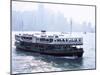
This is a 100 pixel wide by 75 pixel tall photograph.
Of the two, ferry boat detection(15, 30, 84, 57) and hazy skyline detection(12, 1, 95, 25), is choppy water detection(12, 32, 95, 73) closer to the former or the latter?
ferry boat detection(15, 30, 84, 57)

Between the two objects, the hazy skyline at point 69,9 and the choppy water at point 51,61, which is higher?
the hazy skyline at point 69,9

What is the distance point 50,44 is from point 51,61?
0.73 feet

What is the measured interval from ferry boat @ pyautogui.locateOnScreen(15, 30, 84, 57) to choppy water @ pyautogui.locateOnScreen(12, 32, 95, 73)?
59 millimetres

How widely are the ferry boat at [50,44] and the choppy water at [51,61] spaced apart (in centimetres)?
6

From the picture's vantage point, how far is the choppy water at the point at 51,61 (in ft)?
8.49

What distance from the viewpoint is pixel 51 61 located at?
272cm

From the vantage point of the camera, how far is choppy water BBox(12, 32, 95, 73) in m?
2.59

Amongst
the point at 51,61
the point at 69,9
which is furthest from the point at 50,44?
the point at 69,9

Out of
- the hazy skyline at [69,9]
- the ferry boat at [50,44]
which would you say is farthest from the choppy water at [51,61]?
the hazy skyline at [69,9]

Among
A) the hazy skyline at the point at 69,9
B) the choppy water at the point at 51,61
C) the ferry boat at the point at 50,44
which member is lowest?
the choppy water at the point at 51,61

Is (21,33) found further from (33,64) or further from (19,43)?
(33,64)

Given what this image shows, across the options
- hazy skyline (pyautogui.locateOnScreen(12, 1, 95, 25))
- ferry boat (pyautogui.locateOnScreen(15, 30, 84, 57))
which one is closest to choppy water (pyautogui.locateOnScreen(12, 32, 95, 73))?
ferry boat (pyautogui.locateOnScreen(15, 30, 84, 57))

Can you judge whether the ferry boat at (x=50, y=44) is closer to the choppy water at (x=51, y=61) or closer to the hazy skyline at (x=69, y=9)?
the choppy water at (x=51, y=61)

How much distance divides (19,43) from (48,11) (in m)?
0.56
